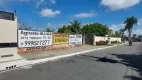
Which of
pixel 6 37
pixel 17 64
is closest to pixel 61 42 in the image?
pixel 6 37

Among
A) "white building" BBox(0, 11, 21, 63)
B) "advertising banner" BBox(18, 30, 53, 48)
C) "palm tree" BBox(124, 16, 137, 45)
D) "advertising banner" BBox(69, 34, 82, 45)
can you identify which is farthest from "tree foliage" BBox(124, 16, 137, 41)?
"white building" BBox(0, 11, 21, 63)

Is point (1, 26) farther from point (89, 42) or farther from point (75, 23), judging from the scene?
point (75, 23)

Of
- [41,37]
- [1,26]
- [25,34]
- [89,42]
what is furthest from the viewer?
[89,42]

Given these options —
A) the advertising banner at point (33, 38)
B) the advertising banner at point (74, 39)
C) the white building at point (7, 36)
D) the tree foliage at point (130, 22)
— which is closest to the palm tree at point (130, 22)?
the tree foliage at point (130, 22)

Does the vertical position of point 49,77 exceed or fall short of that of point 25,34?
it falls short

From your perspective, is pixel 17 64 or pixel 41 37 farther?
pixel 41 37

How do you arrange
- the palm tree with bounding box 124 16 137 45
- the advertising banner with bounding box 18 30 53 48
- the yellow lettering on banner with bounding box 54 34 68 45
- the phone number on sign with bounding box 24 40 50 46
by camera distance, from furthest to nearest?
the palm tree with bounding box 124 16 137 45
the yellow lettering on banner with bounding box 54 34 68 45
the phone number on sign with bounding box 24 40 50 46
the advertising banner with bounding box 18 30 53 48

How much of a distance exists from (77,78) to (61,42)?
15178 mm

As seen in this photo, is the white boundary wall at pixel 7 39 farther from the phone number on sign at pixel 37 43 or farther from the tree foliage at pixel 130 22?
the tree foliage at pixel 130 22

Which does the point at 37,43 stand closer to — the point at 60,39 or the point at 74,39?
the point at 60,39

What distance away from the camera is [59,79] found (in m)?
8.74

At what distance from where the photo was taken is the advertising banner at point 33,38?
690 inches

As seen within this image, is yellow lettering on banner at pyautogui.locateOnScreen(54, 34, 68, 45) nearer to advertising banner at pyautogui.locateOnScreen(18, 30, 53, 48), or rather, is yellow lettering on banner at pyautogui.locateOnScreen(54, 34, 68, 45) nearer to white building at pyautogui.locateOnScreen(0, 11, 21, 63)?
advertising banner at pyautogui.locateOnScreen(18, 30, 53, 48)

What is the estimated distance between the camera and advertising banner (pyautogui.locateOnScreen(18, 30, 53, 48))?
17.5m
